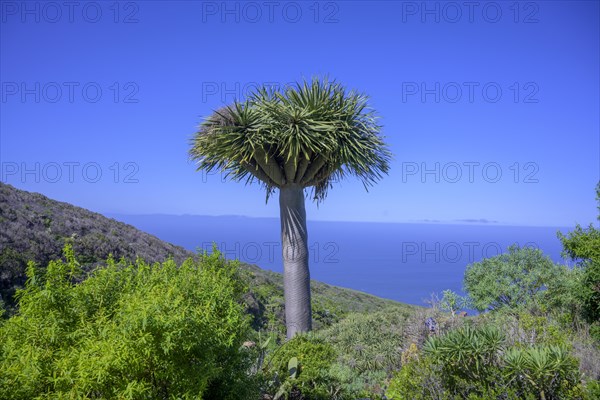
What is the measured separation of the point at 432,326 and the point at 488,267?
6.65m

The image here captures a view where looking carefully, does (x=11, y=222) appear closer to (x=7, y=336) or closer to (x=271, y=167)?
(x=271, y=167)

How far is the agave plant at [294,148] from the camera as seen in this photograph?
8773 millimetres

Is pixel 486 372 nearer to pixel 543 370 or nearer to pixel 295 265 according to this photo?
pixel 543 370

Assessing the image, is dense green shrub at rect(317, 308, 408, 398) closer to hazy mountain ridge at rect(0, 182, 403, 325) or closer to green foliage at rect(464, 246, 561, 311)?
hazy mountain ridge at rect(0, 182, 403, 325)

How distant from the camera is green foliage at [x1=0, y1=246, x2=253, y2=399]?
9.61 feet

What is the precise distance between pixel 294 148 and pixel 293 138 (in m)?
0.20

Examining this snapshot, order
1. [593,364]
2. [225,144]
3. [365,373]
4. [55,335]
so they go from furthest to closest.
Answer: [225,144], [365,373], [593,364], [55,335]

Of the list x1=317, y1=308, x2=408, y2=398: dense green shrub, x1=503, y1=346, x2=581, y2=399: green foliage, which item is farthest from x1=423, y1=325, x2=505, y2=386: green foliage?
x1=317, y1=308, x2=408, y2=398: dense green shrub

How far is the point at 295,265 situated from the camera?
8.97m

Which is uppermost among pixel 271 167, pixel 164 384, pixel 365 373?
pixel 271 167

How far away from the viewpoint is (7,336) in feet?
11.0

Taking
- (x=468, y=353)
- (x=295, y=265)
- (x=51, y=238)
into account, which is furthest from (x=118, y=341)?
(x=51, y=238)

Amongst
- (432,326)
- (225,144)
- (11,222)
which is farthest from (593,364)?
(11,222)

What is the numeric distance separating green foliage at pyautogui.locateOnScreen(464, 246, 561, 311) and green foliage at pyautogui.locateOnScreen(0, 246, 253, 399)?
10.1 meters
